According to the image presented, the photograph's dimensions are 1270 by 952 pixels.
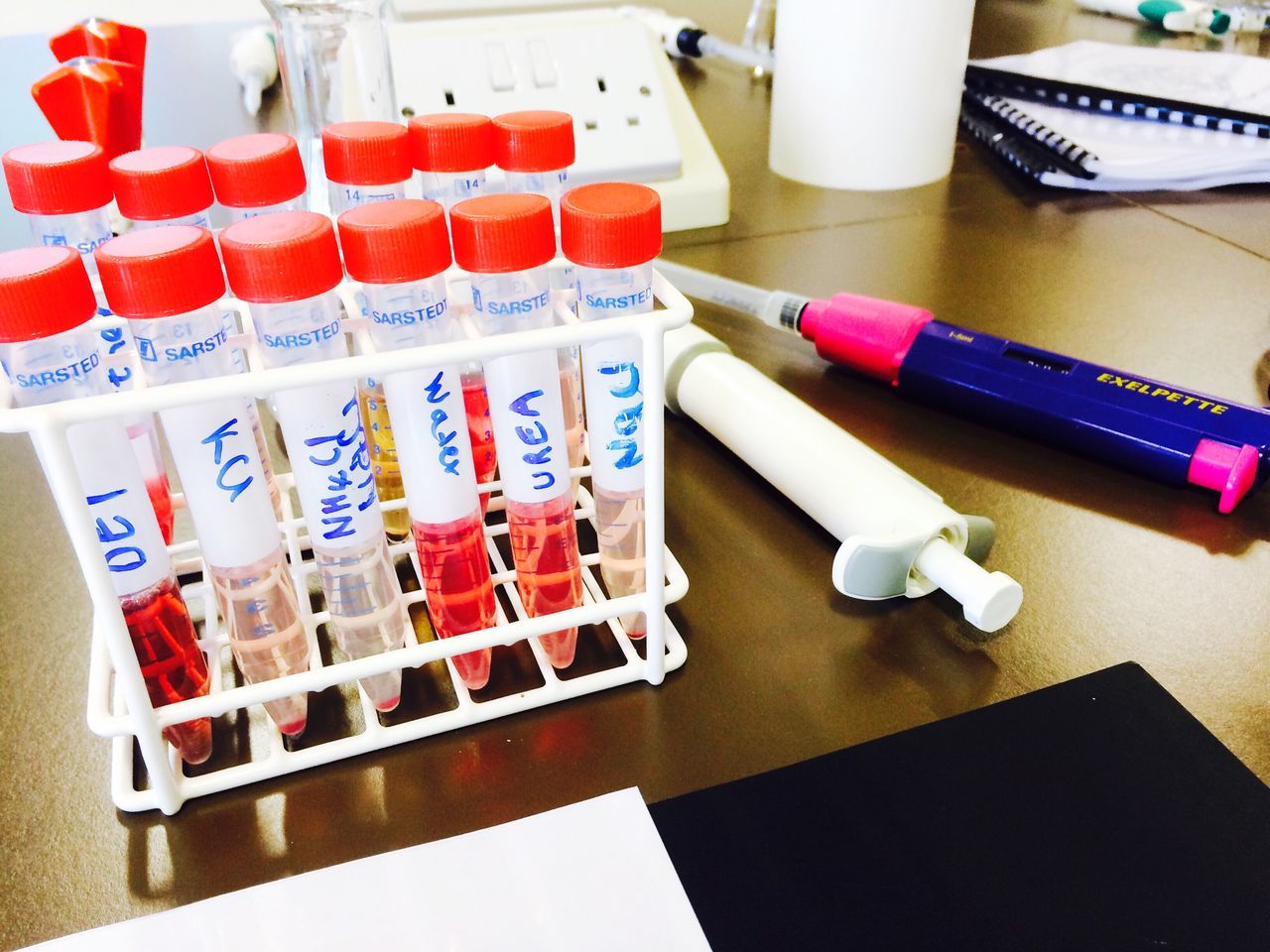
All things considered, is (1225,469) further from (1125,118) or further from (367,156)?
(1125,118)

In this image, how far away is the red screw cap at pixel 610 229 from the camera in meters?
0.38

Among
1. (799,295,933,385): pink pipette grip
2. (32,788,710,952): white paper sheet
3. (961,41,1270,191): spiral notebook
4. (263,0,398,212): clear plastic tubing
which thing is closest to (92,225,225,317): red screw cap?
(32,788,710,952): white paper sheet

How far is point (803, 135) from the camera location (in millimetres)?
991

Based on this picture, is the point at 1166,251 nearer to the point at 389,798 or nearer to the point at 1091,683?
the point at 1091,683

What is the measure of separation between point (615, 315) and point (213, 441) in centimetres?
16

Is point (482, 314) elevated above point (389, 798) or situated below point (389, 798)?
above

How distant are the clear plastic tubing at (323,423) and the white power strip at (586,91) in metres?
0.55

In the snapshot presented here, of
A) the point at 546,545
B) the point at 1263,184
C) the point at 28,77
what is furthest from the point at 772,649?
the point at 28,77

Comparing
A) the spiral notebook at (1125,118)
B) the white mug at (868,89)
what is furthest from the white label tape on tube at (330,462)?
the spiral notebook at (1125,118)

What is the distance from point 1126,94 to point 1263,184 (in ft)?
0.54

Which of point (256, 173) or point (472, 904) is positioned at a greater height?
point (256, 173)

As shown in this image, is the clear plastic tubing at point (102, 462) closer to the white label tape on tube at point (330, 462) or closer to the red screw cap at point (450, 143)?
the white label tape on tube at point (330, 462)

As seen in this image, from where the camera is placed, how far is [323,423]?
38cm

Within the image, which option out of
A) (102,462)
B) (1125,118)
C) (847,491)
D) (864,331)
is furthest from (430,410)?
(1125,118)
